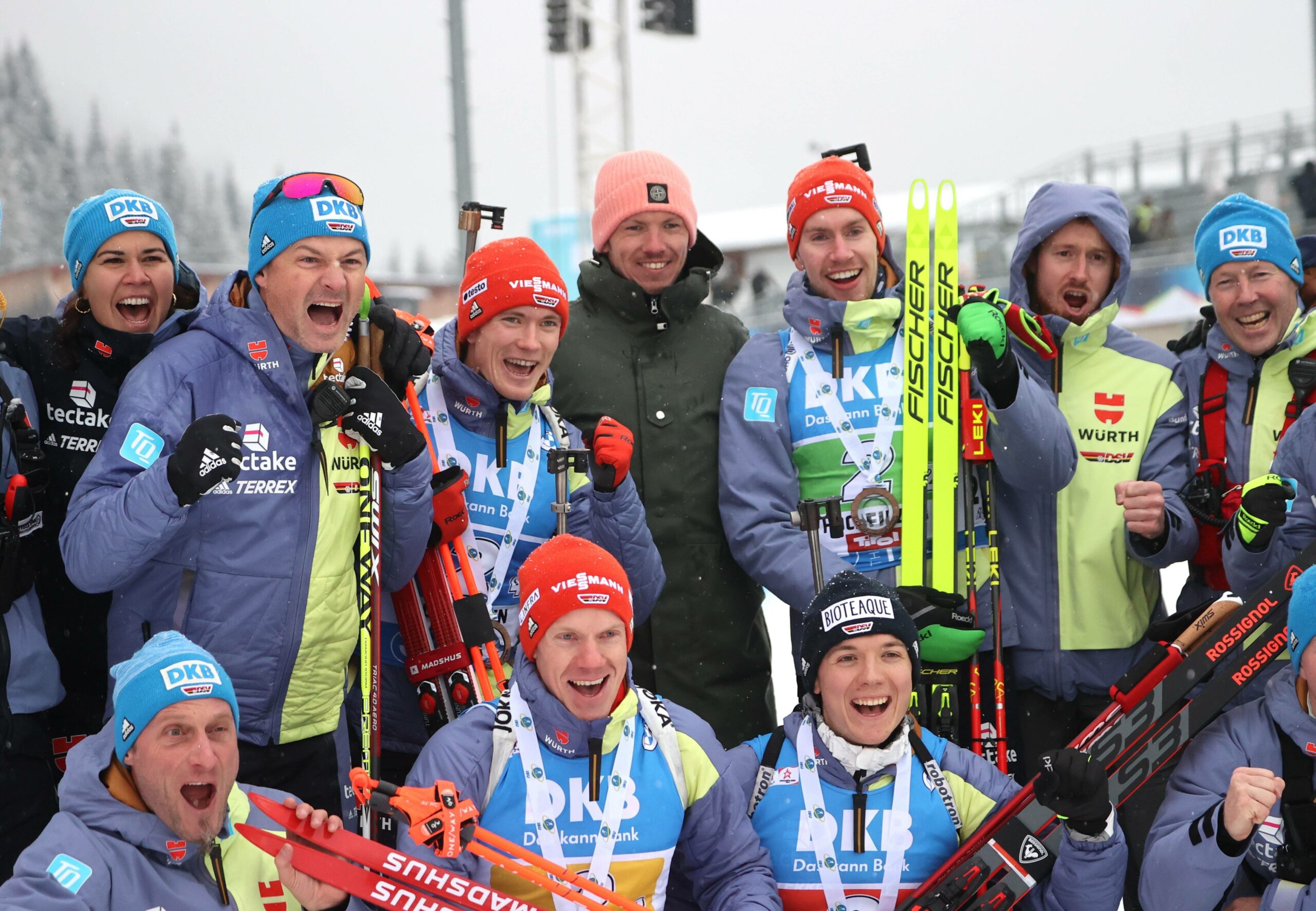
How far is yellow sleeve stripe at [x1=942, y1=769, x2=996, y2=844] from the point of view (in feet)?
10.1

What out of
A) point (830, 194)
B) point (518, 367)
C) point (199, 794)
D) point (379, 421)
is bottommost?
point (199, 794)

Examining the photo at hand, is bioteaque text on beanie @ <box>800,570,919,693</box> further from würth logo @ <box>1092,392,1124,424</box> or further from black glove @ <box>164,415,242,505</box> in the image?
black glove @ <box>164,415,242,505</box>

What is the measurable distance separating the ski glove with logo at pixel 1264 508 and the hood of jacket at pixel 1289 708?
0.35 metres

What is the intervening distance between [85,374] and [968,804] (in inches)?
92.6

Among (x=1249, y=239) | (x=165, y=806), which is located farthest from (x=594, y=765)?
(x=1249, y=239)

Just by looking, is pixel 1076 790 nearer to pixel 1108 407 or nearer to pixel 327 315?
pixel 1108 407

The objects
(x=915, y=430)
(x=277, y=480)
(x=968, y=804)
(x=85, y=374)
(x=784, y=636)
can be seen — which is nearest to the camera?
(x=277, y=480)

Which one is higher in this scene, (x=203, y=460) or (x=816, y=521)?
(x=203, y=460)

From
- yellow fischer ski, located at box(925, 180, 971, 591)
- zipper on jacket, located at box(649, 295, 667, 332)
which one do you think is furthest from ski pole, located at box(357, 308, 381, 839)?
yellow fischer ski, located at box(925, 180, 971, 591)

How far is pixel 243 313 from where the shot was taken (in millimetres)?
3014

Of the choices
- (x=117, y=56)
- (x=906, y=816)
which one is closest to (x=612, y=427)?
(x=906, y=816)

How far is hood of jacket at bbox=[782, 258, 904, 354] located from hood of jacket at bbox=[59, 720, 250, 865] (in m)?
2.03

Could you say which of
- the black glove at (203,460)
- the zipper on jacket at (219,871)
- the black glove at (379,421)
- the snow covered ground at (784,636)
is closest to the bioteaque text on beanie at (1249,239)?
the black glove at (379,421)

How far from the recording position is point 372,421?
300 cm
